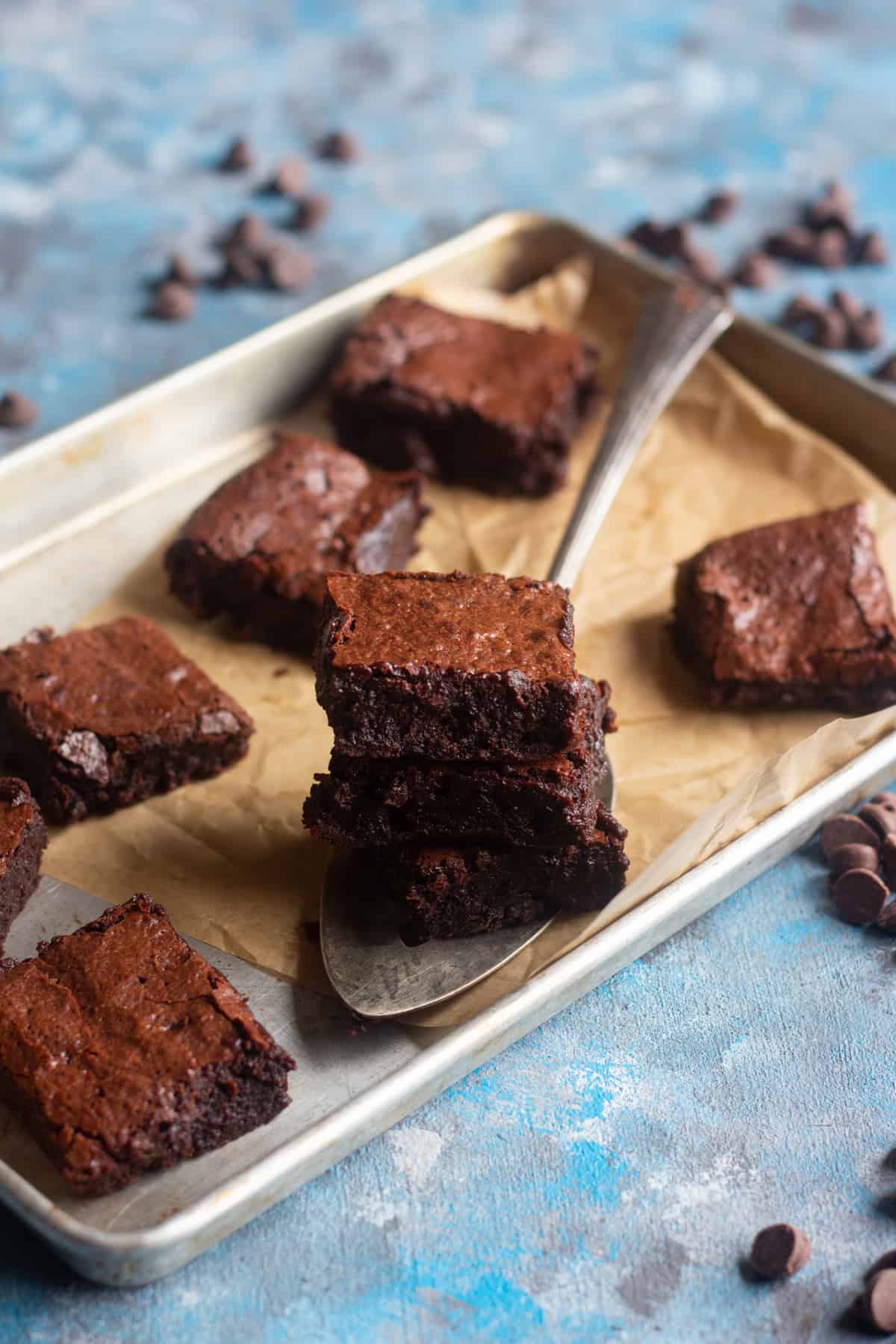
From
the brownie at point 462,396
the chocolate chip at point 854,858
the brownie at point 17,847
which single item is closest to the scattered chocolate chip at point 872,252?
the brownie at point 462,396

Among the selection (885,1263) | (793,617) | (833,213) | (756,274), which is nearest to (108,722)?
(793,617)

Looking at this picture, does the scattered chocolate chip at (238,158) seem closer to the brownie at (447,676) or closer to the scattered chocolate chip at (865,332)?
the scattered chocolate chip at (865,332)

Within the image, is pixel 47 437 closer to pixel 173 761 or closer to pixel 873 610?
pixel 173 761

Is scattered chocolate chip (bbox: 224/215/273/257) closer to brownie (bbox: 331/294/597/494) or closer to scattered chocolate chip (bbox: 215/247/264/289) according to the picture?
scattered chocolate chip (bbox: 215/247/264/289)

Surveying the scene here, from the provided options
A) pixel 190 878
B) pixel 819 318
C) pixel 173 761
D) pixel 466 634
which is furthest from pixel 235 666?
pixel 819 318

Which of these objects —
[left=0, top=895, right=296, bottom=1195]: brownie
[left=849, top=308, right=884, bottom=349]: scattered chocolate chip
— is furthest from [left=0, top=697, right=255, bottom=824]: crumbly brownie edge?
[left=849, top=308, right=884, bottom=349]: scattered chocolate chip

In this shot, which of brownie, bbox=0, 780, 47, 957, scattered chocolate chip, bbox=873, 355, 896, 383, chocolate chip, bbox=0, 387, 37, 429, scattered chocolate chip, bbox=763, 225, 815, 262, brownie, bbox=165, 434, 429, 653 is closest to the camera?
brownie, bbox=0, 780, 47, 957
